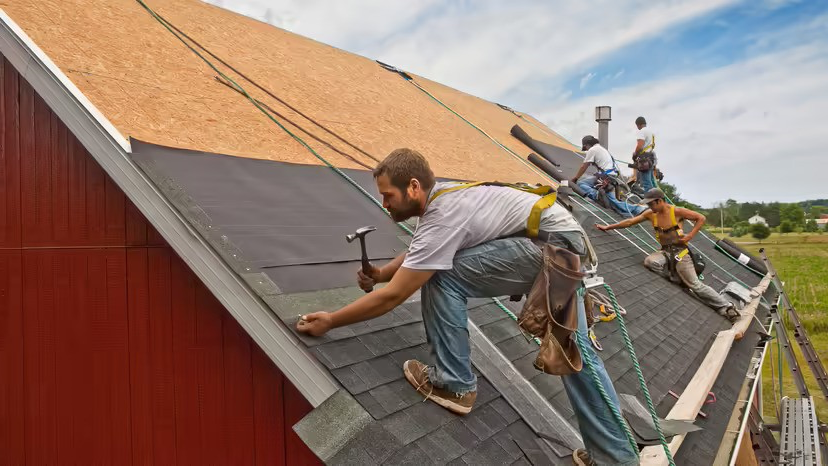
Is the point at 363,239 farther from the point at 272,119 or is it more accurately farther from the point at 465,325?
the point at 272,119

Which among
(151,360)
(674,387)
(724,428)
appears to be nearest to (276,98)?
(151,360)

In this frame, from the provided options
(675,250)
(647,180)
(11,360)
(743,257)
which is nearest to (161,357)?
(11,360)

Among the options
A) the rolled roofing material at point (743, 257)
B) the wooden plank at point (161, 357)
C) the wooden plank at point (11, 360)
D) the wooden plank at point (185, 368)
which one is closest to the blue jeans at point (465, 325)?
the wooden plank at point (185, 368)

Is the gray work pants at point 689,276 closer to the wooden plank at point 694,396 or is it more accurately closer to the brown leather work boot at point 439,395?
the wooden plank at point 694,396

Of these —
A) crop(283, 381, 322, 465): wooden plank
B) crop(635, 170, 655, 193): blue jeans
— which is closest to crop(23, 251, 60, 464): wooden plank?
crop(283, 381, 322, 465): wooden plank

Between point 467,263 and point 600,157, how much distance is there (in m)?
7.06

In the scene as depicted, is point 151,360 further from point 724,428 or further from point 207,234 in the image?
point 724,428

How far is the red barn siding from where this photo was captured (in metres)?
3.05

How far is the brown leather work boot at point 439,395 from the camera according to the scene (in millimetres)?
2436

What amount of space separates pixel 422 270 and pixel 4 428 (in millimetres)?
3310

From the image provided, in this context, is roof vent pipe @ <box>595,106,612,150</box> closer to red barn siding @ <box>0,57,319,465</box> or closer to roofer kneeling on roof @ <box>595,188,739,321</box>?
roofer kneeling on roof @ <box>595,188,739,321</box>

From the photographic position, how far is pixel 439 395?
2.46m

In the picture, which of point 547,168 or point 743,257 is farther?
point 743,257

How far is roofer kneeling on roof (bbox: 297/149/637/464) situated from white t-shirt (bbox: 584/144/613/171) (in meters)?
6.75
